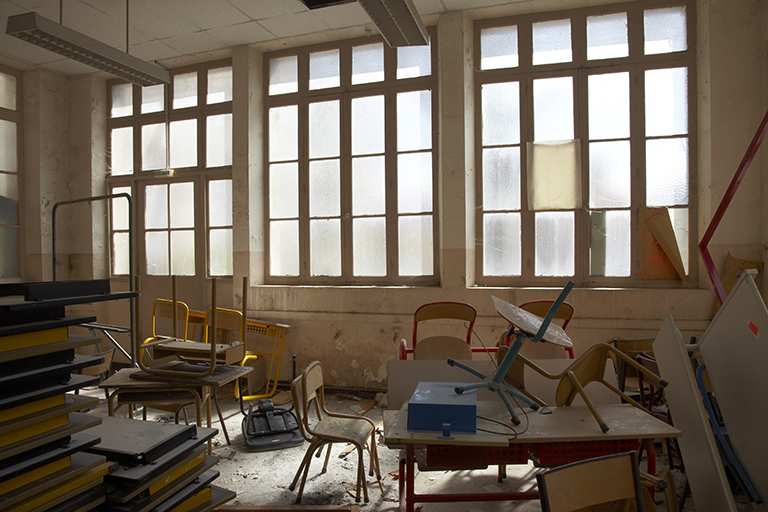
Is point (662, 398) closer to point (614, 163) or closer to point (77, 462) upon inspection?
point (614, 163)

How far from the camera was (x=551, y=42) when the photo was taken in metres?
4.33

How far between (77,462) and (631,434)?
217 cm

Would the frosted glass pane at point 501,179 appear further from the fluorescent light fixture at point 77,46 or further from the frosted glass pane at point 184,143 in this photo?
the frosted glass pane at point 184,143

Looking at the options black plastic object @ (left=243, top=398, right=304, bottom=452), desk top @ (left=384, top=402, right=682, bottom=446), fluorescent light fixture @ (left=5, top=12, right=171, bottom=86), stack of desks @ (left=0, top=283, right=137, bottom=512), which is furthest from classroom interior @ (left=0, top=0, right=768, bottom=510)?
stack of desks @ (left=0, top=283, right=137, bottom=512)

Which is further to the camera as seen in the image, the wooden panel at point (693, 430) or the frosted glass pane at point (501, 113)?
the frosted glass pane at point (501, 113)

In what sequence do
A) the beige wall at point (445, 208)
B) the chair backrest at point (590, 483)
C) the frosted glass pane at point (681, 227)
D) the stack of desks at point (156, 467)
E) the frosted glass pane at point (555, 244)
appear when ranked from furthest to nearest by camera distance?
the frosted glass pane at point (555, 244) → the frosted glass pane at point (681, 227) → the beige wall at point (445, 208) → the stack of desks at point (156, 467) → the chair backrest at point (590, 483)

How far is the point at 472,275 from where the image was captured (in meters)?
4.43

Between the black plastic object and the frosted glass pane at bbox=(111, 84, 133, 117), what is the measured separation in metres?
4.13

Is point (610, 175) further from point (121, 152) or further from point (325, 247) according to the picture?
point (121, 152)

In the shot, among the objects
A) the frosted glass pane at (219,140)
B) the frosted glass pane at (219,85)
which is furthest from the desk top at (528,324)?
the frosted glass pane at (219,85)

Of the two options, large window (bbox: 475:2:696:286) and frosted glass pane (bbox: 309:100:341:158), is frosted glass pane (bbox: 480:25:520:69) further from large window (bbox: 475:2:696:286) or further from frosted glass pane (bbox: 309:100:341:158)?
frosted glass pane (bbox: 309:100:341:158)

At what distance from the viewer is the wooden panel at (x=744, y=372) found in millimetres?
2045

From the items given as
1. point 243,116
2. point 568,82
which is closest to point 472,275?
point 568,82

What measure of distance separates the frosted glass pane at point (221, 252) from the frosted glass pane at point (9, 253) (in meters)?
2.30
